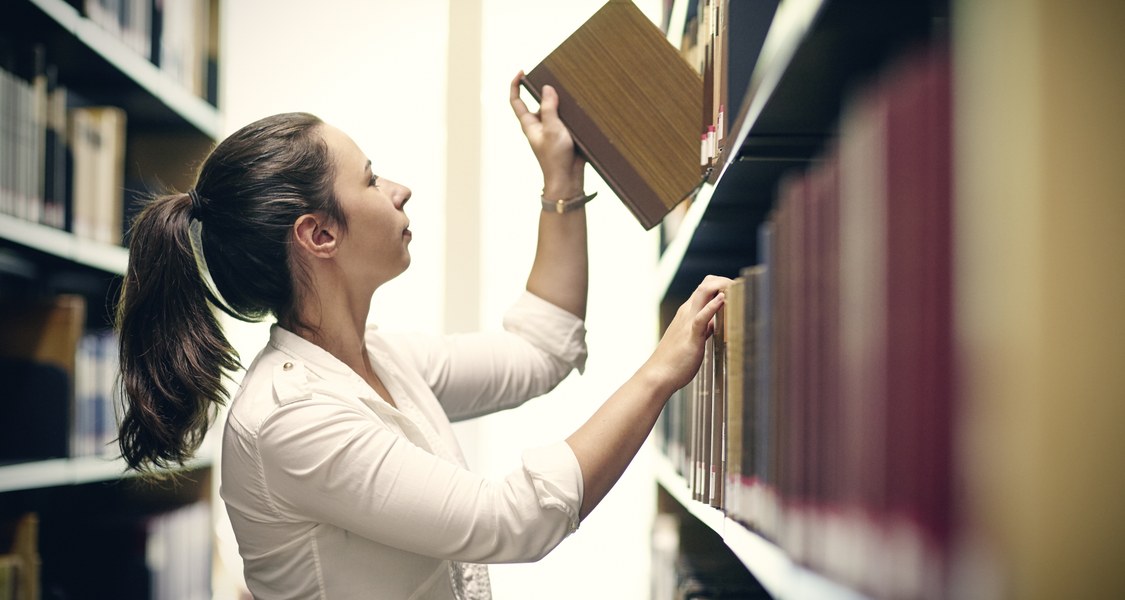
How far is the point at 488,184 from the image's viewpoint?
8.85 feet

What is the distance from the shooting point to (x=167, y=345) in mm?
1187

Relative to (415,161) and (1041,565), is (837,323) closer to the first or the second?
(1041,565)

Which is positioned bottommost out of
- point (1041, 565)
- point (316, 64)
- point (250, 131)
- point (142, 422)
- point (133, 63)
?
point (142, 422)

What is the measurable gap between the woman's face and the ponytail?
0.69 ft

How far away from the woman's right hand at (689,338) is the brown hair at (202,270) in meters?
0.55

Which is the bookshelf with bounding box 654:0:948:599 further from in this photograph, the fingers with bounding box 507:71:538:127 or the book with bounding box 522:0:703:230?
the fingers with bounding box 507:71:538:127

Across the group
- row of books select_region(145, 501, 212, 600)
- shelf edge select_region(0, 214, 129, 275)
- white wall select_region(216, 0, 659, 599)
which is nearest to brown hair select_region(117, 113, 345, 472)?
shelf edge select_region(0, 214, 129, 275)

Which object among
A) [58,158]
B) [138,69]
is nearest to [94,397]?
[58,158]

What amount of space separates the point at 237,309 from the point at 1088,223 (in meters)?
1.19

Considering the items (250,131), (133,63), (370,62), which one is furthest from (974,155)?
(370,62)

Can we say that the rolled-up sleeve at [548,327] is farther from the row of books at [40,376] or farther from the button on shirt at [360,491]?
the row of books at [40,376]

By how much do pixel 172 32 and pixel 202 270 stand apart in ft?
3.73

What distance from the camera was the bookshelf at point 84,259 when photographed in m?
1.60

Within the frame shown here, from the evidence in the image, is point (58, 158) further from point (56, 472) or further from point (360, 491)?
point (360, 491)
